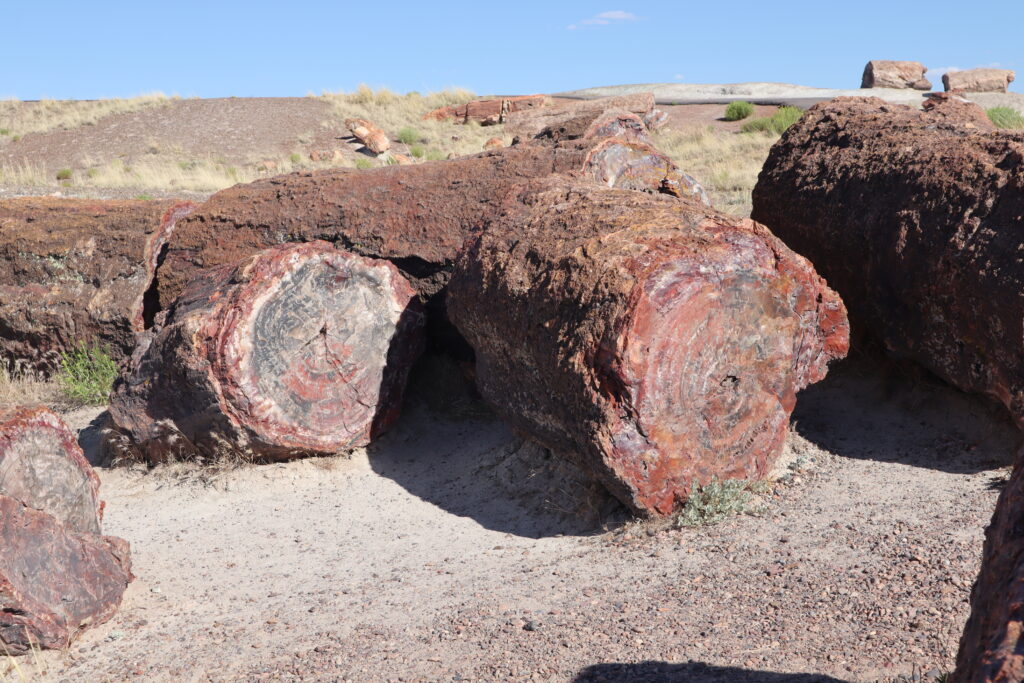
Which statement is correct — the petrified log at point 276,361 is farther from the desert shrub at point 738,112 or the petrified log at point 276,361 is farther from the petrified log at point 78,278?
the desert shrub at point 738,112

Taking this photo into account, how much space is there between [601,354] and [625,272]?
0.36 m

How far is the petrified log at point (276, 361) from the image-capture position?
5.20 metres

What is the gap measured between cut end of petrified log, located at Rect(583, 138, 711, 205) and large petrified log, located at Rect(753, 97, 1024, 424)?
0.59m

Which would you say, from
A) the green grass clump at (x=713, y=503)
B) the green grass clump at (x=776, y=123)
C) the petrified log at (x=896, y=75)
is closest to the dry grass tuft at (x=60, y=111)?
the green grass clump at (x=776, y=123)

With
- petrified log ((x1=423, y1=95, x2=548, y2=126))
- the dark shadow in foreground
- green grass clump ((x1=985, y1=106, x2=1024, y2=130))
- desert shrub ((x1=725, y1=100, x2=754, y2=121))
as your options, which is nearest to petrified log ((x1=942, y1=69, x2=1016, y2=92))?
desert shrub ((x1=725, y1=100, x2=754, y2=121))

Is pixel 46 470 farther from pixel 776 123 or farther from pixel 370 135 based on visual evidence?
pixel 370 135

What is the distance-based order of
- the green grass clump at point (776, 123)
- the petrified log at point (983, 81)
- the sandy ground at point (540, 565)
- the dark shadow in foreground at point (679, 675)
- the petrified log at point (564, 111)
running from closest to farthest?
the dark shadow in foreground at point (679, 675), the sandy ground at point (540, 565), the green grass clump at point (776, 123), the petrified log at point (564, 111), the petrified log at point (983, 81)

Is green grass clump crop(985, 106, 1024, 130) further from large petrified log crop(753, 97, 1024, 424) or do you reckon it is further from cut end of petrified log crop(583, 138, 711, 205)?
cut end of petrified log crop(583, 138, 711, 205)

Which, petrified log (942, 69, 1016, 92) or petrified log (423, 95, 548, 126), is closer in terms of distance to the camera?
petrified log (942, 69, 1016, 92)

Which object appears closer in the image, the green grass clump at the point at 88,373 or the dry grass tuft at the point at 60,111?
the green grass clump at the point at 88,373

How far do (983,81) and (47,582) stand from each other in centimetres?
2950

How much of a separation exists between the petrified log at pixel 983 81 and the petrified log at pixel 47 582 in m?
28.2

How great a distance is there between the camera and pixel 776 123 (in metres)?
20.4

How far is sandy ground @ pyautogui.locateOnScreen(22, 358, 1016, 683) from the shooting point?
10.4 ft
